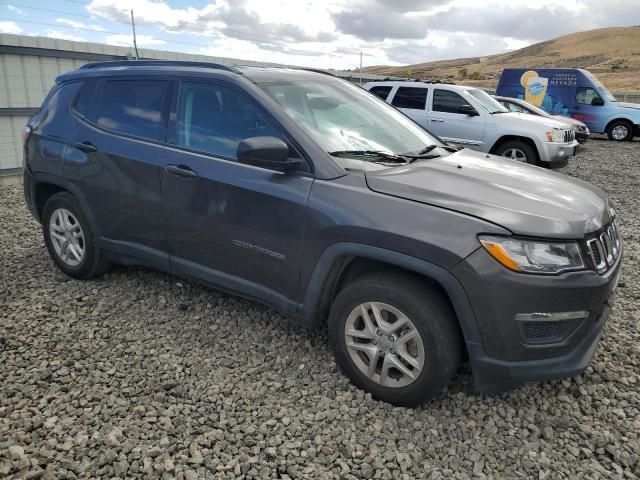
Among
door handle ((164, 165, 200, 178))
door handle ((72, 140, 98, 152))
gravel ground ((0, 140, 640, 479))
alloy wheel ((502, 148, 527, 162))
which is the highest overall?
door handle ((72, 140, 98, 152))

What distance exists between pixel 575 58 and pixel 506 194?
9264cm

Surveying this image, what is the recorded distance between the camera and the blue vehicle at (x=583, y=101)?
17109 millimetres

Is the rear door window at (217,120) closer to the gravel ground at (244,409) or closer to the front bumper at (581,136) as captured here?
the gravel ground at (244,409)

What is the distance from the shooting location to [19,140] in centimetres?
831

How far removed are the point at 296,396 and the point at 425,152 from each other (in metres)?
1.76

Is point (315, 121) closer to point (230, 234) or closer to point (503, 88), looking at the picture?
point (230, 234)

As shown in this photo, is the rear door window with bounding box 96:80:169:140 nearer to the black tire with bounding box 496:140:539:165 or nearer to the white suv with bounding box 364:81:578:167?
the white suv with bounding box 364:81:578:167

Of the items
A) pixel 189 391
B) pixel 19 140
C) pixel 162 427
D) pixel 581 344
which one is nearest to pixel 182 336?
pixel 189 391

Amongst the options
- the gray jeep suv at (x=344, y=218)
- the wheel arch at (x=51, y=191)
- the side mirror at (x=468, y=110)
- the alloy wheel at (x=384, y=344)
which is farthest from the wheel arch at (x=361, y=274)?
the side mirror at (x=468, y=110)

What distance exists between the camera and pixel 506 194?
2602mm

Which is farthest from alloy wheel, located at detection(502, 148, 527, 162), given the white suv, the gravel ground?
the gravel ground

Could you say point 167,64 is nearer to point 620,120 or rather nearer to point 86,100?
point 86,100

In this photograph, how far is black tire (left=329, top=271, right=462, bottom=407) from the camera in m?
2.45

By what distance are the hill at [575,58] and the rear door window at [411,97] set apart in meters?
49.4
